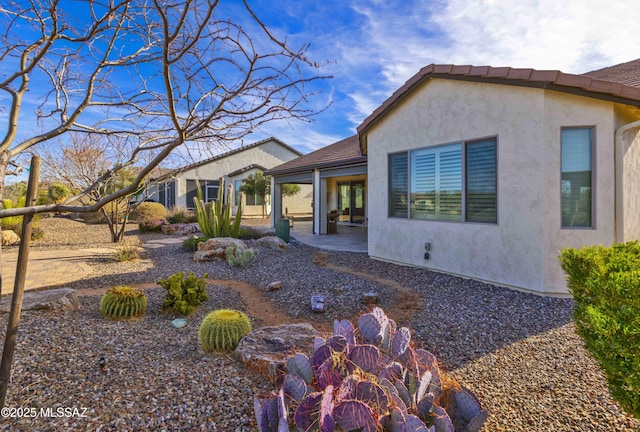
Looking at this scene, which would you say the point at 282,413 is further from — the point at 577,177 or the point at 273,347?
the point at 577,177

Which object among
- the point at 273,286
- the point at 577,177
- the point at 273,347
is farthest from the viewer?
the point at 273,286

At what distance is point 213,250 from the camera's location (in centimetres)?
942

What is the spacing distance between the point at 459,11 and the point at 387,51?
4.88ft

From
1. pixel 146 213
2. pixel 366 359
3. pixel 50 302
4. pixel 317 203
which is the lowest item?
pixel 50 302

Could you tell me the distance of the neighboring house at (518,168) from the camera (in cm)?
574

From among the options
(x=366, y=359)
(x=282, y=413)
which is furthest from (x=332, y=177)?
(x=282, y=413)

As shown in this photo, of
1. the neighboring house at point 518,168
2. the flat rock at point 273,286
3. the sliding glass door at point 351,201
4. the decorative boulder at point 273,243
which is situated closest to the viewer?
the neighboring house at point 518,168

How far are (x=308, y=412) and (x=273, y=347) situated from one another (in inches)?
58.4

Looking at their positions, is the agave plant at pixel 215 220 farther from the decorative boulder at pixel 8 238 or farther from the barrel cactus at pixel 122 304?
the barrel cactus at pixel 122 304

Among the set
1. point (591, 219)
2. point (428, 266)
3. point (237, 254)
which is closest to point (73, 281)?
point (237, 254)

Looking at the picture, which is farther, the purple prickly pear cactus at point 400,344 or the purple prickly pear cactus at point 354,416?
the purple prickly pear cactus at point 400,344

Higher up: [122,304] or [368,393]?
[368,393]

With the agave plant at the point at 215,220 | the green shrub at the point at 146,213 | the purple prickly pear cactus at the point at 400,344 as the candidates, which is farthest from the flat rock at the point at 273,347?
the green shrub at the point at 146,213

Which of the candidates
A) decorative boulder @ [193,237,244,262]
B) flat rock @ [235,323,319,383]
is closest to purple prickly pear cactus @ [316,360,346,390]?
flat rock @ [235,323,319,383]
